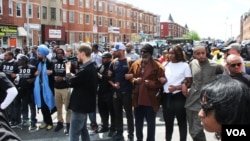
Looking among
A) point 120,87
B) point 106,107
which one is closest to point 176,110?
point 120,87

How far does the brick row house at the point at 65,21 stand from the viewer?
35.8 metres

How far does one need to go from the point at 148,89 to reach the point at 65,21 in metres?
45.0

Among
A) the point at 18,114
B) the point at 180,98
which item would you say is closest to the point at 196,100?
the point at 180,98

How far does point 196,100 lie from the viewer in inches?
205

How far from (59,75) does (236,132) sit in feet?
20.8

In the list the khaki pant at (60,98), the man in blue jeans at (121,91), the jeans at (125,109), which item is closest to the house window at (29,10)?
the khaki pant at (60,98)

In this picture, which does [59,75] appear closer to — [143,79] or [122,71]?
[122,71]

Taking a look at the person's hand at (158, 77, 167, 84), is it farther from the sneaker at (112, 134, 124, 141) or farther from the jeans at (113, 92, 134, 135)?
the sneaker at (112, 134, 124, 141)

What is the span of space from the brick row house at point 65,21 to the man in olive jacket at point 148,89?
22.2 metres

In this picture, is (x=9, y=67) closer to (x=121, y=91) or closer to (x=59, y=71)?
(x=59, y=71)

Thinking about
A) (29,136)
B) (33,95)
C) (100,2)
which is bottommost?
(29,136)

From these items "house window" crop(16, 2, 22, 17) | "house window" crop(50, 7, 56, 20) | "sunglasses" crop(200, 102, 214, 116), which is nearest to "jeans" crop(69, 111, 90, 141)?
"sunglasses" crop(200, 102, 214, 116)

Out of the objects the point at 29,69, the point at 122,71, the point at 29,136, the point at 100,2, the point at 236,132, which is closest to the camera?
the point at 236,132

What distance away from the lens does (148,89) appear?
5801mm
